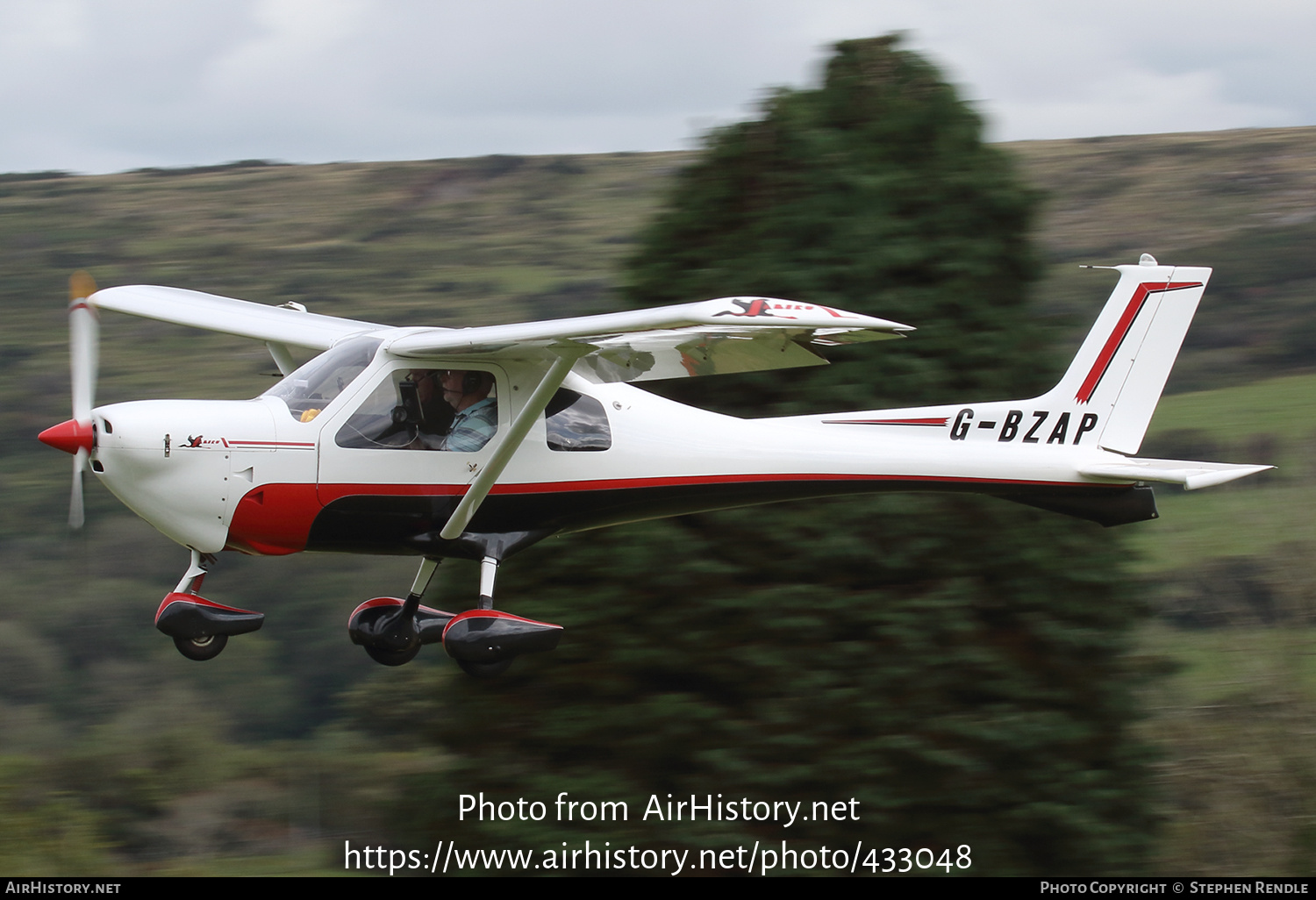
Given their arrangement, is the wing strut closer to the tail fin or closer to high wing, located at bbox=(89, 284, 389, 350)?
high wing, located at bbox=(89, 284, 389, 350)

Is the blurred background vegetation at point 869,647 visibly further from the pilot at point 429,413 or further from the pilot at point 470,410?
the pilot at point 429,413

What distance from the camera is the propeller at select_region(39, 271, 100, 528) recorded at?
7.71 meters

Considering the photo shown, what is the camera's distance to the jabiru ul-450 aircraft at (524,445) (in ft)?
26.2

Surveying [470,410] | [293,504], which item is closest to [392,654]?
[293,504]

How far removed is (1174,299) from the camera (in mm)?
10016

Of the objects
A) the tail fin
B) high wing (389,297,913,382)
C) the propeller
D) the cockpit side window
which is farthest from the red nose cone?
the tail fin

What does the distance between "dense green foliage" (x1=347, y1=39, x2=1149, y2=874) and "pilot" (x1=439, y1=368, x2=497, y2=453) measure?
1.81 meters

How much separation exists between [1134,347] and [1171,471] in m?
1.23

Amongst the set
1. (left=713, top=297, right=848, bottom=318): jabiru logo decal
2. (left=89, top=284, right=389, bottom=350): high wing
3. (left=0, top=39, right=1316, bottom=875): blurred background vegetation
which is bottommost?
(left=0, top=39, right=1316, bottom=875): blurred background vegetation

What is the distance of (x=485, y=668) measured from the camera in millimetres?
8742

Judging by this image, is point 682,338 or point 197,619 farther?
point 197,619

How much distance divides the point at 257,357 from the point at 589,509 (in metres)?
37.2

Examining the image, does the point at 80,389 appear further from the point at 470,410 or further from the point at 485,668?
the point at 485,668

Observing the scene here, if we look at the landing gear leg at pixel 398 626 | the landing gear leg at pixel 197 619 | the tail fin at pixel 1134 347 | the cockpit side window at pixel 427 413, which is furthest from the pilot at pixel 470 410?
the tail fin at pixel 1134 347
